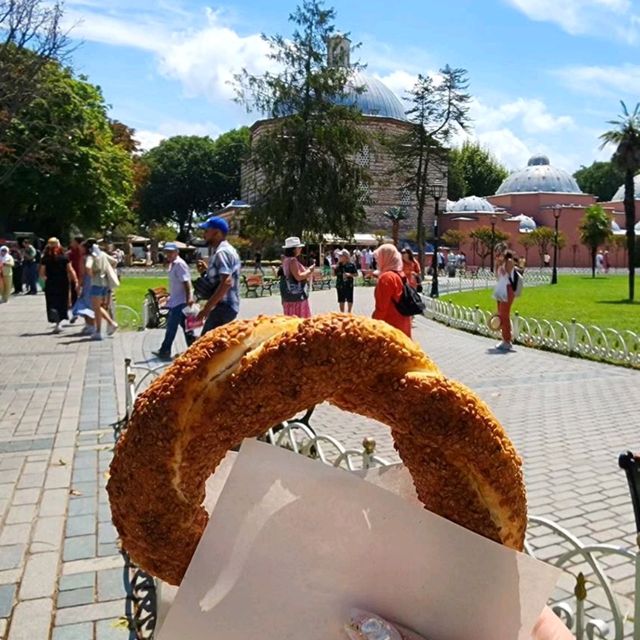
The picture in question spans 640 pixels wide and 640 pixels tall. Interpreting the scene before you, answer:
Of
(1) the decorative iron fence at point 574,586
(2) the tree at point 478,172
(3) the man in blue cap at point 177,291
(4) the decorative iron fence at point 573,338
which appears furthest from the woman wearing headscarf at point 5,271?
(2) the tree at point 478,172

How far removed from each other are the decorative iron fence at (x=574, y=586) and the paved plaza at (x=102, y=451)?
0.50 ft

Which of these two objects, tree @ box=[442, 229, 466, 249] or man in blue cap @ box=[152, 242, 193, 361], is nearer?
man in blue cap @ box=[152, 242, 193, 361]

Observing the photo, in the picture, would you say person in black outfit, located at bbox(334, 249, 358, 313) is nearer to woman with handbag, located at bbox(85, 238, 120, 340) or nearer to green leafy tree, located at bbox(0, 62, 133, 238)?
woman with handbag, located at bbox(85, 238, 120, 340)

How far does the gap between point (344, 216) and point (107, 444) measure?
3077 centimetres

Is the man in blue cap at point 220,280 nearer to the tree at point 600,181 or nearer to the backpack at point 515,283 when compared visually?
the backpack at point 515,283

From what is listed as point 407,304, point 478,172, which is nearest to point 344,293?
point 407,304

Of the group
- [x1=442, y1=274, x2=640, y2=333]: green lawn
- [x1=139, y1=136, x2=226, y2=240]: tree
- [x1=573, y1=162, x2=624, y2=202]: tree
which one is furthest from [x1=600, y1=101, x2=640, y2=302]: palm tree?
[x1=573, y1=162, x2=624, y2=202]: tree

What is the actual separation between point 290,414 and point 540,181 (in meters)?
67.7

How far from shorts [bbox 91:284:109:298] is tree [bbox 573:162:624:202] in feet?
271

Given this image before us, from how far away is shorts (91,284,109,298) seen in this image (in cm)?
1154

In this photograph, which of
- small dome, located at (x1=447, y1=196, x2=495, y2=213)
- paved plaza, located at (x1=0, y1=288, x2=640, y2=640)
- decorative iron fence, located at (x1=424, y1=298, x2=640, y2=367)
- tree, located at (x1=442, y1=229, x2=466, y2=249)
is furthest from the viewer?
small dome, located at (x1=447, y1=196, x2=495, y2=213)

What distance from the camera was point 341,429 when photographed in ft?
21.1

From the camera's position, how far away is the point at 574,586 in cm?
317

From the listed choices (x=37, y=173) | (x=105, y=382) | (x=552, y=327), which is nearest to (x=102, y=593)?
(x=105, y=382)
